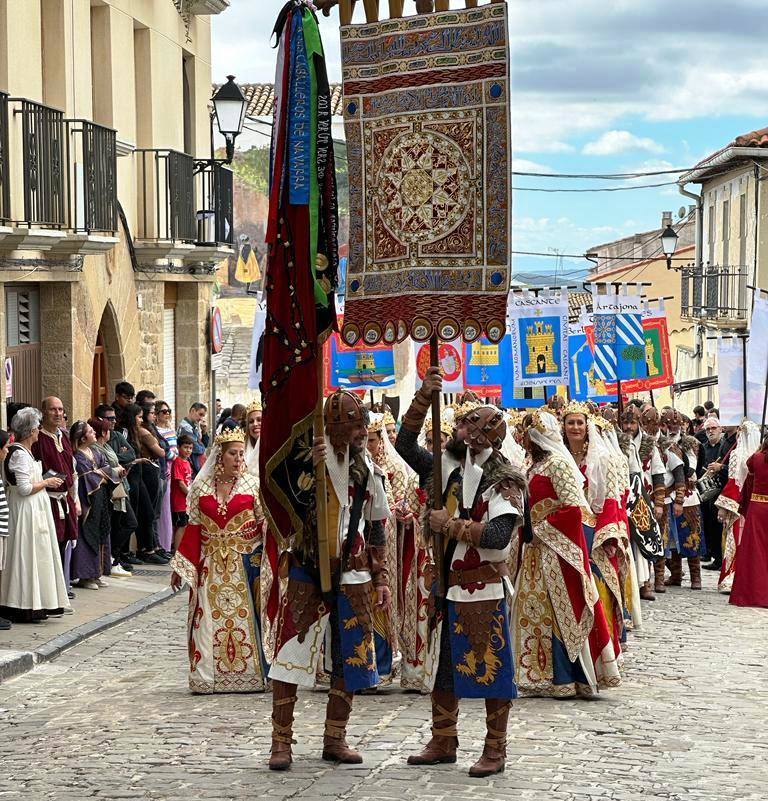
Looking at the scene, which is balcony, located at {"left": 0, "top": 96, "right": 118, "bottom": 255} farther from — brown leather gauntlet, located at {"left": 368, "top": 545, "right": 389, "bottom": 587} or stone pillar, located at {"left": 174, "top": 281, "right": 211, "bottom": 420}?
brown leather gauntlet, located at {"left": 368, "top": 545, "right": 389, "bottom": 587}

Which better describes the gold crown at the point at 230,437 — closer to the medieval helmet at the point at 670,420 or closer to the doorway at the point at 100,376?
the medieval helmet at the point at 670,420

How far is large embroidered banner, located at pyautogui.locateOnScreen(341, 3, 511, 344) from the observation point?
8.39m

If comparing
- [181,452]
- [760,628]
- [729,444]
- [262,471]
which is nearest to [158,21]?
[181,452]

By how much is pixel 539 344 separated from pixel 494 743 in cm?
1054

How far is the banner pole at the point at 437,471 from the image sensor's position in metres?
8.03

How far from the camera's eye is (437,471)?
8.16m

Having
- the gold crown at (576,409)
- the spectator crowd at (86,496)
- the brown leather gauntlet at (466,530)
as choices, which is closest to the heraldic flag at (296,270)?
the brown leather gauntlet at (466,530)

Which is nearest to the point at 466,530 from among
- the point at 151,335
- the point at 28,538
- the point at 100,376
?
the point at 28,538

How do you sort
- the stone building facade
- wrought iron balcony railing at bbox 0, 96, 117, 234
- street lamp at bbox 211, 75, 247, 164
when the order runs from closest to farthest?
1. wrought iron balcony railing at bbox 0, 96, 117, 234
2. the stone building facade
3. street lamp at bbox 211, 75, 247, 164

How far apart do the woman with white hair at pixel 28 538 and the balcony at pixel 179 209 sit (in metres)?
9.44

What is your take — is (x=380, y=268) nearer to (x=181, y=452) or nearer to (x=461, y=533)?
(x=461, y=533)

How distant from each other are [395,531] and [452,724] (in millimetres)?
3203

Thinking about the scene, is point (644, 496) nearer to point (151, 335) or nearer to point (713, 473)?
point (713, 473)

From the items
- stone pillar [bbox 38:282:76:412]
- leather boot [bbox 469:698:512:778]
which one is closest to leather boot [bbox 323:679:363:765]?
leather boot [bbox 469:698:512:778]
